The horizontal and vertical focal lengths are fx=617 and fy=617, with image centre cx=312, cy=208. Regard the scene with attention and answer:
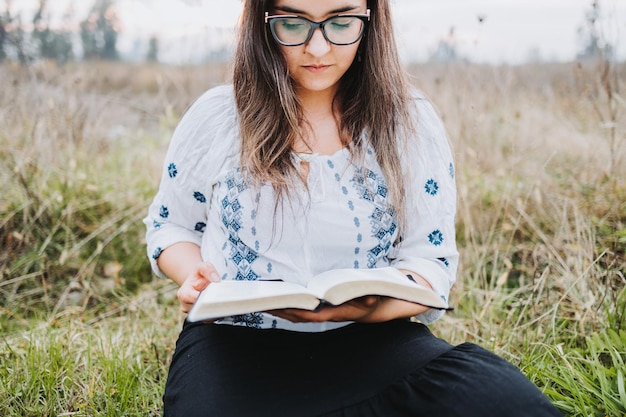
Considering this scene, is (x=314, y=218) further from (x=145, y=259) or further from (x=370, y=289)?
(x=145, y=259)

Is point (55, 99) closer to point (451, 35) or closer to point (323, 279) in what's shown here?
point (451, 35)

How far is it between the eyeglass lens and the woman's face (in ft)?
0.05

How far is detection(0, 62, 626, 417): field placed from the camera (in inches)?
75.0

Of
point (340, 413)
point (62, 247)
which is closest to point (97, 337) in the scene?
point (62, 247)

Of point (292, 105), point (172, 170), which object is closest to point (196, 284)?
point (172, 170)

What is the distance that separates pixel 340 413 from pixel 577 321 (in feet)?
4.07

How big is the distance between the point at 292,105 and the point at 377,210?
37 centimetres

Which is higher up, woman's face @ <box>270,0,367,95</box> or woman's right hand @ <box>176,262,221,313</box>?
woman's face @ <box>270,0,367,95</box>

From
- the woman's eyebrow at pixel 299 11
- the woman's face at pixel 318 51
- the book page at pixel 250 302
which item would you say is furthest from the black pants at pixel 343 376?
the woman's eyebrow at pixel 299 11

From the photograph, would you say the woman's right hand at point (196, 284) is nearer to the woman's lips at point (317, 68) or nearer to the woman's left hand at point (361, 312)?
the woman's left hand at point (361, 312)

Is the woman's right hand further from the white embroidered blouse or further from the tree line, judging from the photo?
the tree line

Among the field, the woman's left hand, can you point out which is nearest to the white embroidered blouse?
the woman's left hand

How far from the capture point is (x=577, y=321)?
218cm

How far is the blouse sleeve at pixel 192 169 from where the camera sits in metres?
1.68
